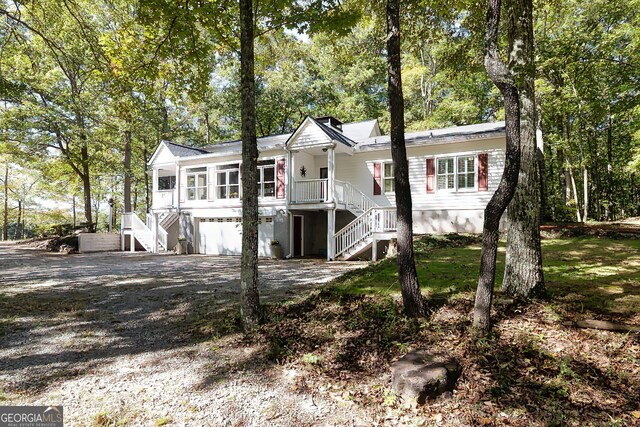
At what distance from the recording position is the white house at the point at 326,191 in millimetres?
14148

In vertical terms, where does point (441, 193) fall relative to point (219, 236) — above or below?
above

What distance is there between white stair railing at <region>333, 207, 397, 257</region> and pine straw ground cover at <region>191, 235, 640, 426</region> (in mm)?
5842

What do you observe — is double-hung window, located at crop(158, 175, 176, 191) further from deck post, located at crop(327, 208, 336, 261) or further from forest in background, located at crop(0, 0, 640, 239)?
deck post, located at crop(327, 208, 336, 261)

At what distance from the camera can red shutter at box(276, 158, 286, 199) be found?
1608 centimetres

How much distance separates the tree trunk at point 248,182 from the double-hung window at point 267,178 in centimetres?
1137

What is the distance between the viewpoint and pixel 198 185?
19.0m

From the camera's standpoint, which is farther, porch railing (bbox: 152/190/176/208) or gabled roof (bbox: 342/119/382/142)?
porch railing (bbox: 152/190/176/208)

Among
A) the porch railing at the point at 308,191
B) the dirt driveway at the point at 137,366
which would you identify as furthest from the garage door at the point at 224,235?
the dirt driveway at the point at 137,366

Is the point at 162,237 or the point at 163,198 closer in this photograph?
the point at 162,237

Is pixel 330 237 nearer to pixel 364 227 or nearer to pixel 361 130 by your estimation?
pixel 364 227

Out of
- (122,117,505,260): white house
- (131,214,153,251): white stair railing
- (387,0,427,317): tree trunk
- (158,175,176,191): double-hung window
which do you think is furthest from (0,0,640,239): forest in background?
(131,214,153,251): white stair railing

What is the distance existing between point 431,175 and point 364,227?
4.67m

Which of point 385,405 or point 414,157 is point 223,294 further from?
point 414,157

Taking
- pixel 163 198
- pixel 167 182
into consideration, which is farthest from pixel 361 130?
pixel 167 182
